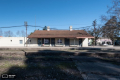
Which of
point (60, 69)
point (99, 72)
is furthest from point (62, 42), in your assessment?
point (99, 72)

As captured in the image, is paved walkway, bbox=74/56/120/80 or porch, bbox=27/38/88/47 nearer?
paved walkway, bbox=74/56/120/80

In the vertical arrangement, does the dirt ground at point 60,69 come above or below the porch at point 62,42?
below

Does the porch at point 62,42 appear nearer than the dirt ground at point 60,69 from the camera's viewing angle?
No

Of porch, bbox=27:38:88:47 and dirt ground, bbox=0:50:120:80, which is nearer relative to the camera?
dirt ground, bbox=0:50:120:80

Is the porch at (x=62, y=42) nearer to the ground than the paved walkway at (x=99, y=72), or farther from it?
farther from it

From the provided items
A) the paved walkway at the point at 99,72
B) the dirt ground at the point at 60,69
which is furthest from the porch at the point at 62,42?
the paved walkway at the point at 99,72

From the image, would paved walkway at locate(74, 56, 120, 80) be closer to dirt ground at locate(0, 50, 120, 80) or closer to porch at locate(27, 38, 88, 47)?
dirt ground at locate(0, 50, 120, 80)

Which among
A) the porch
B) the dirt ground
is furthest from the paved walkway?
the porch

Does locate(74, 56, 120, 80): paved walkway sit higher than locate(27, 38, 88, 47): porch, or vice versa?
locate(27, 38, 88, 47): porch

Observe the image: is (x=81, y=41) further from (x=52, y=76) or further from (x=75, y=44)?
(x=52, y=76)

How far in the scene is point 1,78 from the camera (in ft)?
12.4

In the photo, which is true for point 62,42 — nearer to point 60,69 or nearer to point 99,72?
point 60,69

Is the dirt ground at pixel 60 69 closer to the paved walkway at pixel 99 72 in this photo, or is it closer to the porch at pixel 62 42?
the paved walkway at pixel 99 72

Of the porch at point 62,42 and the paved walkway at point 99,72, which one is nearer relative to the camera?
the paved walkway at point 99,72
